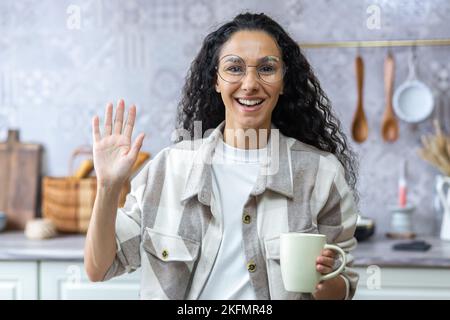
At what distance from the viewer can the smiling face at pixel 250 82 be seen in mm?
851

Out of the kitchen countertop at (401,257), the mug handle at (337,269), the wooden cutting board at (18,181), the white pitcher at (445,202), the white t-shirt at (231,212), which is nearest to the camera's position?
the mug handle at (337,269)

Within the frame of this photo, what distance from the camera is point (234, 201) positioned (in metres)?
0.88

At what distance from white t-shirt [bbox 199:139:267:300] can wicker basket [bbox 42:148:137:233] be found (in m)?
0.78

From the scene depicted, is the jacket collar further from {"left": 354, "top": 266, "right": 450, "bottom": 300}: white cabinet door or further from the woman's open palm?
{"left": 354, "top": 266, "right": 450, "bottom": 300}: white cabinet door

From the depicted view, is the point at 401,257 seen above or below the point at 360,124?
below

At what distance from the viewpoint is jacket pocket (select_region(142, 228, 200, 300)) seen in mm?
864

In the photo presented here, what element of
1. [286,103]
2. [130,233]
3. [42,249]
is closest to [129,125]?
[130,233]

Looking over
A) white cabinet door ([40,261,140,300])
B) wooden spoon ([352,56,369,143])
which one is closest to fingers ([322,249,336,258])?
white cabinet door ([40,261,140,300])

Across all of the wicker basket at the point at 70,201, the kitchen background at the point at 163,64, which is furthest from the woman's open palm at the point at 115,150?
the kitchen background at the point at 163,64

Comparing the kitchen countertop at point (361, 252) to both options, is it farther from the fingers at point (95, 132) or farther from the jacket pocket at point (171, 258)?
the fingers at point (95, 132)

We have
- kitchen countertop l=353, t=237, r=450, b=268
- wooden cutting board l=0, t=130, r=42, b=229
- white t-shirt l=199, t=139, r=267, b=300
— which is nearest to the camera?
white t-shirt l=199, t=139, r=267, b=300

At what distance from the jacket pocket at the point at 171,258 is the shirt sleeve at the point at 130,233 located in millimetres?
14

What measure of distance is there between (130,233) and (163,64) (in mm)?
956

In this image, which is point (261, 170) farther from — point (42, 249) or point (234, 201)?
point (42, 249)
